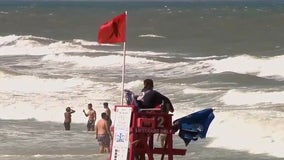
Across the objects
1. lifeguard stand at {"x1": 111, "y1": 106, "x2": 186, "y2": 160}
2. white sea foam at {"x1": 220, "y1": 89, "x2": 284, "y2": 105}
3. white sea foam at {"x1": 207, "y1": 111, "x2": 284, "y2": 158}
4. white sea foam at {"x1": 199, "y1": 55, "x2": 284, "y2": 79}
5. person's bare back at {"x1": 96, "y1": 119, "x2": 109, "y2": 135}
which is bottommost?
white sea foam at {"x1": 207, "y1": 111, "x2": 284, "y2": 158}

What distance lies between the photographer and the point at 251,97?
29438 mm

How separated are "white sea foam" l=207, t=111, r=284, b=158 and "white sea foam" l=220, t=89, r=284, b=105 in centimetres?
285

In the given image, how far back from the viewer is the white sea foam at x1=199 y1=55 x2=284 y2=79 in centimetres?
4016

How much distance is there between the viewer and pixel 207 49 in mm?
57938

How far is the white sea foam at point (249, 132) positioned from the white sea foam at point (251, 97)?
2851 millimetres

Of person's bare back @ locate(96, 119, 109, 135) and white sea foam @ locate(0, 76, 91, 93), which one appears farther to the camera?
white sea foam @ locate(0, 76, 91, 93)

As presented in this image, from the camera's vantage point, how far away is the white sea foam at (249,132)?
825 inches

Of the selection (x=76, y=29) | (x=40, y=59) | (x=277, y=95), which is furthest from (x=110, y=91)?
(x=76, y=29)

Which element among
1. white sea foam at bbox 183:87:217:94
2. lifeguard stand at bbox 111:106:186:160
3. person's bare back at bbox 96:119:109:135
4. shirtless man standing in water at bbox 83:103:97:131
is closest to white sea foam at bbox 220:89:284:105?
white sea foam at bbox 183:87:217:94

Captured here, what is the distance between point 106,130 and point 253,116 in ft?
19.4

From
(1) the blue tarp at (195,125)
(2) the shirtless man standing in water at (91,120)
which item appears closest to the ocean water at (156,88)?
(2) the shirtless man standing in water at (91,120)

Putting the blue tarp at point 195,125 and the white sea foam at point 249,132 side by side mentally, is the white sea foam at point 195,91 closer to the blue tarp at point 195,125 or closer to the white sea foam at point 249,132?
the white sea foam at point 249,132

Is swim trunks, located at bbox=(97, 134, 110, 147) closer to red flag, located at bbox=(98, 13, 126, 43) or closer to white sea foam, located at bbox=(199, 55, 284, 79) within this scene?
red flag, located at bbox=(98, 13, 126, 43)

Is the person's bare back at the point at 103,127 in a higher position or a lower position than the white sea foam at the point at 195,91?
lower
